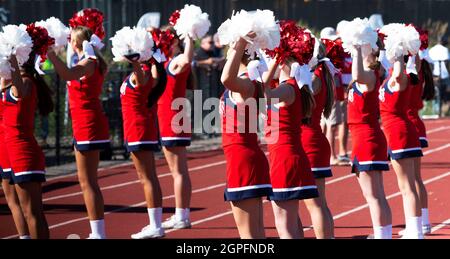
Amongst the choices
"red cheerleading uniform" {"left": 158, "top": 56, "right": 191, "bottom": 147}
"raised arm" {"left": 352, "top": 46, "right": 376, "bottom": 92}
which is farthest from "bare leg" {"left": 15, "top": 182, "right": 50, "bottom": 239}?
"raised arm" {"left": 352, "top": 46, "right": 376, "bottom": 92}

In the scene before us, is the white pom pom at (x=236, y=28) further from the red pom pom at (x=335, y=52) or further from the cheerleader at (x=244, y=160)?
the red pom pom at (x=335, y=52)

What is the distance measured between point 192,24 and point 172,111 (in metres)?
1.07

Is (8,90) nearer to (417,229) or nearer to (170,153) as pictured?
(170,153)

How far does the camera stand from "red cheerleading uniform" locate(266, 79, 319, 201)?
756cm

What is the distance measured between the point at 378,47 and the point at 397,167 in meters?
1.07

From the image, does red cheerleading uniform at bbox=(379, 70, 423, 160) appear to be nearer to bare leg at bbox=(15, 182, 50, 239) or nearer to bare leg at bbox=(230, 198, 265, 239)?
bare leg at bbox=(230, 198, 265, 239)

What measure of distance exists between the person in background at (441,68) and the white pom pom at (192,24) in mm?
12176

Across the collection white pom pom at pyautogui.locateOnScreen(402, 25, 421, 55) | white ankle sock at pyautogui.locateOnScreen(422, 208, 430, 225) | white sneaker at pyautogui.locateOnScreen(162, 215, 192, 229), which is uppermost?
white pom pom at pyautogui.locateOnScreen(402, 25, 421, 55)

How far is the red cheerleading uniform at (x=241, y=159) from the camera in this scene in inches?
284

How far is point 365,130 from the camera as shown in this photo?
9.13m

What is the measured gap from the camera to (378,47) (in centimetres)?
915

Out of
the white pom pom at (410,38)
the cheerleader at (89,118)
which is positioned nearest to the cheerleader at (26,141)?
the cheerleader at (89,118)

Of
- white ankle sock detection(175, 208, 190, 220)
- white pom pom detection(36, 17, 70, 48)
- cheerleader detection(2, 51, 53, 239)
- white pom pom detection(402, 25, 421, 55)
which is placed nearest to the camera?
cheerleader detection(2, 51, 53, 239)

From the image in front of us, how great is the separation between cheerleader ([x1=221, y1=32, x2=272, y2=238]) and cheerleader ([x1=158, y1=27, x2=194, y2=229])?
326cm
